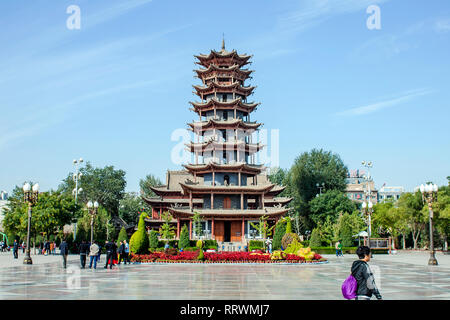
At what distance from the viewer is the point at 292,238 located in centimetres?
3142

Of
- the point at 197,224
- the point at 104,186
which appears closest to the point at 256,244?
the point at 197,224

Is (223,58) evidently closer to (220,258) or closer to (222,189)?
(222,189)

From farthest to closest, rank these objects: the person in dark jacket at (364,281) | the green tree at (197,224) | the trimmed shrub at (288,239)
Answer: the green tree at (197,224) < the trimmed shrub at (288,239) < the person in dark jacket at (364,281)

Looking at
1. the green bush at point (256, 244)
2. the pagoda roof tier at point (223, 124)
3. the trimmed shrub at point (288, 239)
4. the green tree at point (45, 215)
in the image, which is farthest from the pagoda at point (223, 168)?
the trimmed shrub at point (288, 239)

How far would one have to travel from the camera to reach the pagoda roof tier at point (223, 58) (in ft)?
175

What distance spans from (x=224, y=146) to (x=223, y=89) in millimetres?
7546

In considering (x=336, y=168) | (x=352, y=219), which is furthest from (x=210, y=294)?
(x=336, y=168)

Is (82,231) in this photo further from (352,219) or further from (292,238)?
(352,219)

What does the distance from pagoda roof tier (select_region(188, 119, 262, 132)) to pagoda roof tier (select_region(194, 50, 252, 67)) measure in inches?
323

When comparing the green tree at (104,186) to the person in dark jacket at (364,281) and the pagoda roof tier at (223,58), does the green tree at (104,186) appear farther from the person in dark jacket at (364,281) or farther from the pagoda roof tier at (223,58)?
the person in dark jacket at (364,281)

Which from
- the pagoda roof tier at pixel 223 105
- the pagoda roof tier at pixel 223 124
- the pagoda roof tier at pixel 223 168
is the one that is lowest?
the pagoda roof tier at pixel 223 168

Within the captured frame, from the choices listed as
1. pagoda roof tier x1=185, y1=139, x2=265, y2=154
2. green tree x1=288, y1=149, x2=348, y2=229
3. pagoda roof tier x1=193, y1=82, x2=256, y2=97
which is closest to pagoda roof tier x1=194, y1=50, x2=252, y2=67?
pagoda roof tier x1=193, y1=82, x2=256, y2=97

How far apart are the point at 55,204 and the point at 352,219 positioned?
114 feet
